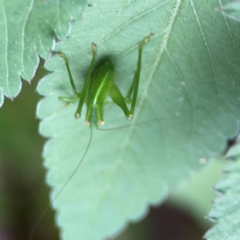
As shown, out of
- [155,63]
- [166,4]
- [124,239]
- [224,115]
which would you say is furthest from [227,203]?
[124,239]

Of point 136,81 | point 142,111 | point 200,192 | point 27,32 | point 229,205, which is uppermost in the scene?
point 27,32

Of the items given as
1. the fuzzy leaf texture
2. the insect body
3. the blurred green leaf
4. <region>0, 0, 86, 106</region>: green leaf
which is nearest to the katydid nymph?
the insect body

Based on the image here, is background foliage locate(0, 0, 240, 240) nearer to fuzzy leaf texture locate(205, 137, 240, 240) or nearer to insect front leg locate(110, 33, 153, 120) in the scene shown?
insect front leg locate(110, 33, 153, 120)

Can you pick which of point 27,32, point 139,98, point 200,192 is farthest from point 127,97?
point 200,192

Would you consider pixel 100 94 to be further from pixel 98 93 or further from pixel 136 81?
pixel 136 81

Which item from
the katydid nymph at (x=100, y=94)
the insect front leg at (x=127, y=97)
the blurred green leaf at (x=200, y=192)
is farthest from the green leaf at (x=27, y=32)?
the blurred green leaf at (x=200, y=192)

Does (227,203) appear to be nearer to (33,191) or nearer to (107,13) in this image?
(107,13)

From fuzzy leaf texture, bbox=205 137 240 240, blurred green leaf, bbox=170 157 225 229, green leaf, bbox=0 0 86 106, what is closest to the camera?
green leaf, bbox=0 0 86 106
